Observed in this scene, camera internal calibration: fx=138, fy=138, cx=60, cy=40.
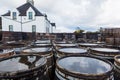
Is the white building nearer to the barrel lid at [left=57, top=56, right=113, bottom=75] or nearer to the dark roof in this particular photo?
the dark roof

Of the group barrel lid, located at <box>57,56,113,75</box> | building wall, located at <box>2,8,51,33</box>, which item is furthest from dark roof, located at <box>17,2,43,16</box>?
barrel lid, located at <box>57,56,113,75</box>

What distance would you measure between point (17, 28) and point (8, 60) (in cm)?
2636

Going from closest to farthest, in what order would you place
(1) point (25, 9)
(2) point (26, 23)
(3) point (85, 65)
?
(3) point (85, 65), (2) point (26, 23), (1) point (25, 9)

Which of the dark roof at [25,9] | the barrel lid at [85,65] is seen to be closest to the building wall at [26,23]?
the dark roof at [25,9]

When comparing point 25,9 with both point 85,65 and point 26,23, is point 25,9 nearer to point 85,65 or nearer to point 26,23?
point 26,23

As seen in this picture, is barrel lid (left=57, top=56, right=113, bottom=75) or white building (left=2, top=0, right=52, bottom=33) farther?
white building (left=2, top=0, right=52, bottom=33)

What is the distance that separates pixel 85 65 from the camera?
2094 mm

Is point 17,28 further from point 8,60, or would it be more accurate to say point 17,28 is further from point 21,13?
point 8,60

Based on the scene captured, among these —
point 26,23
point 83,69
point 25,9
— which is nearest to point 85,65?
point 83,69

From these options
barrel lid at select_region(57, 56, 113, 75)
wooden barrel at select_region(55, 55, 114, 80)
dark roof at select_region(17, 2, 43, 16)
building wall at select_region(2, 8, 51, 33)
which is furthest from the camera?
dark roof at select_region(17, 2, 43, 16)

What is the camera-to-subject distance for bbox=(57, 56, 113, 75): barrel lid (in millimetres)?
1881

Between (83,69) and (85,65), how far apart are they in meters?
0.16

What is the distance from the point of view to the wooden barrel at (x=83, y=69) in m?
1.72

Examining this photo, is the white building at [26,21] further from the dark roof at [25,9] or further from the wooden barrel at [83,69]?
the wooden barrel at [83,69]
